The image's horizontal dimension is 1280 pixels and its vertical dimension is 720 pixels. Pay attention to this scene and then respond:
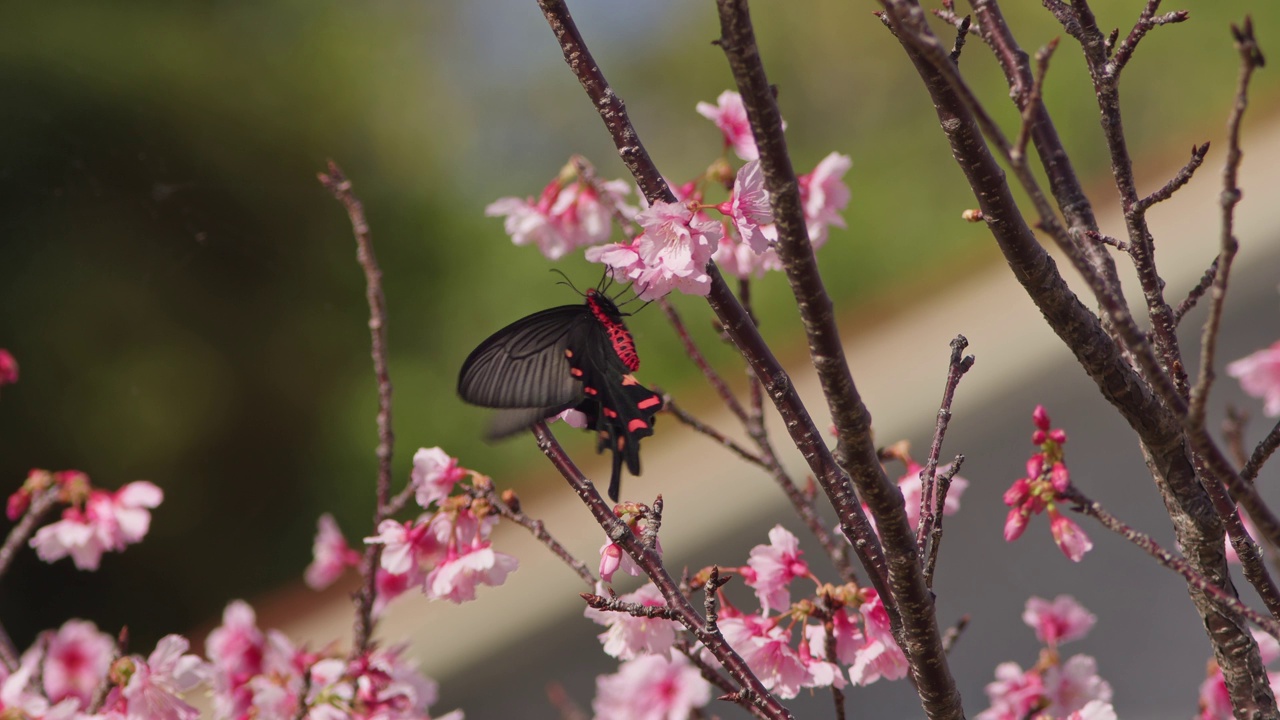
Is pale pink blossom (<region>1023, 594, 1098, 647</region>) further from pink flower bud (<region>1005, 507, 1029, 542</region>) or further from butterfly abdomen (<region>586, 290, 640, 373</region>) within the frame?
butterfly abdomen (<region>586, 290, 640, 373</region>)

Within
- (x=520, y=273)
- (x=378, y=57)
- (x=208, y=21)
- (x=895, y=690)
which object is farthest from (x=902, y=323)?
(x=208, y=21)

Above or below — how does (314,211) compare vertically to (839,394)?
above

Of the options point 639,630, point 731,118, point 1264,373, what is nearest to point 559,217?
point 731,118

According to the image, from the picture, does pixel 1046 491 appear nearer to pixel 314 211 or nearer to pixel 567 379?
pixel 567 379

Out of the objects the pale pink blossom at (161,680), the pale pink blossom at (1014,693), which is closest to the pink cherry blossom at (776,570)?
the pale pink blossom at (1014,693)

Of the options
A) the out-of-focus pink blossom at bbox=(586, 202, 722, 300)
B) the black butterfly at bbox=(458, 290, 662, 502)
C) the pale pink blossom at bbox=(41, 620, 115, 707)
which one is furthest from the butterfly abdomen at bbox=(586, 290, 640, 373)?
the pale pink blossom at bbox=(41, 620, 115, 707)

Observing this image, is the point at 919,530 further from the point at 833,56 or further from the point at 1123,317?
the point at 833,56
